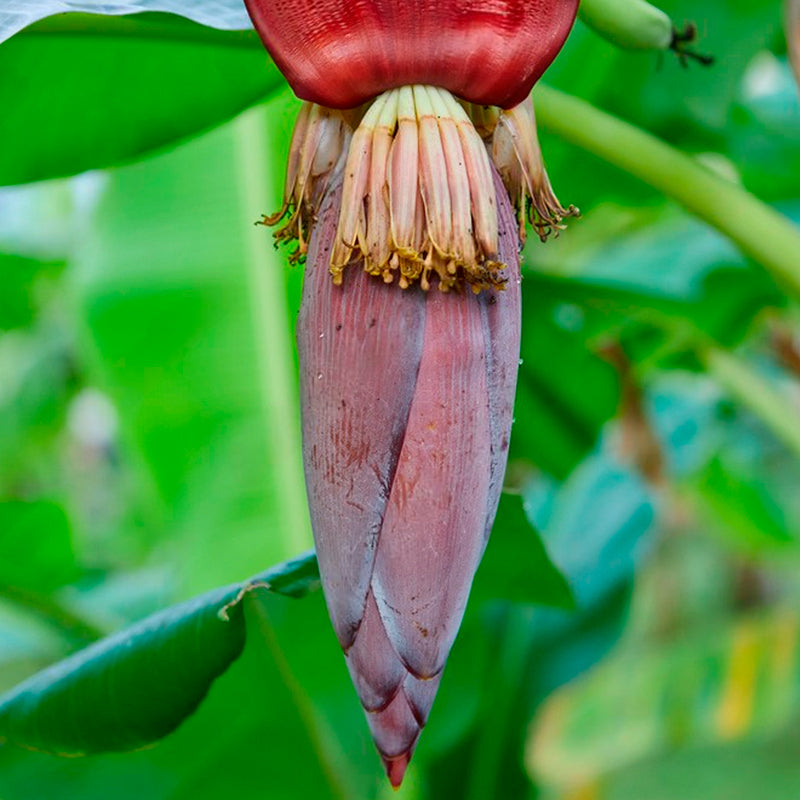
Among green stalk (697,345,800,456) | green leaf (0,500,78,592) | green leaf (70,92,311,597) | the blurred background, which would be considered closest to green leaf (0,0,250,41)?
the blurred background

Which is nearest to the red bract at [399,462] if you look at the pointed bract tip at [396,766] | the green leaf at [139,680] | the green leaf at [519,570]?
the pointed bract tip at [396,766]

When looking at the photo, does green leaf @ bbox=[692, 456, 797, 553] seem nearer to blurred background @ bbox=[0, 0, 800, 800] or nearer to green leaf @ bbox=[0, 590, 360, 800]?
blurred background @ bbox=[0, 0, 800, 800]

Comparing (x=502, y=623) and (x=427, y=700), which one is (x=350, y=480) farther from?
(x=502, y=623)

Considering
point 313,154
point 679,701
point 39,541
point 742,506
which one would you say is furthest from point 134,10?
point 679,701

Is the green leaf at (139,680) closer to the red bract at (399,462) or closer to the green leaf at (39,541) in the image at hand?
the red bract at (399,462)

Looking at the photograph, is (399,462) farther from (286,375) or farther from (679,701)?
(679,701)

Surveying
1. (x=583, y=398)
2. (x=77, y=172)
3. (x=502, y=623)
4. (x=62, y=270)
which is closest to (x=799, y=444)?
(x=583, y=398)

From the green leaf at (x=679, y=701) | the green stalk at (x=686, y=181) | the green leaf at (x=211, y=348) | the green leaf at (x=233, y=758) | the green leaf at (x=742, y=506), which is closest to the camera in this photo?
the green stalk at (x=686, y=181)
